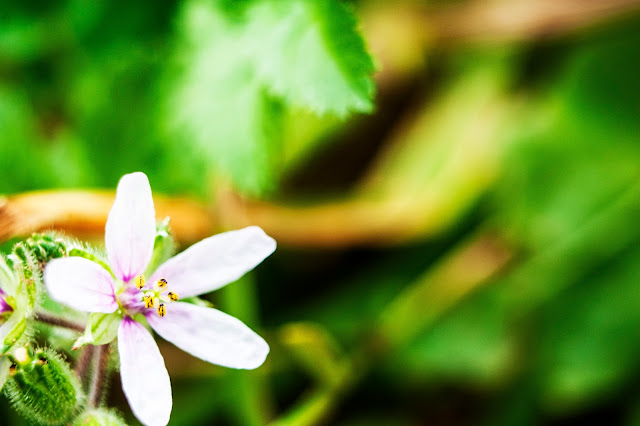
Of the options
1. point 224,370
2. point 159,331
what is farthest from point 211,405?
point 159,331

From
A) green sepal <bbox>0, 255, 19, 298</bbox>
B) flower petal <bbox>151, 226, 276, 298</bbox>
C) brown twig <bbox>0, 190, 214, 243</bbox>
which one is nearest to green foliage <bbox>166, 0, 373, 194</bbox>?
brown twig <bbox>0, 190, 214, 243</bbox>

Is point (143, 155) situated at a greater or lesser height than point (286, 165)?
lesser

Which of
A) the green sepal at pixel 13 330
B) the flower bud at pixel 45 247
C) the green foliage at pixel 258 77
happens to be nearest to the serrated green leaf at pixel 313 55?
the green foliage at pixel 258 77

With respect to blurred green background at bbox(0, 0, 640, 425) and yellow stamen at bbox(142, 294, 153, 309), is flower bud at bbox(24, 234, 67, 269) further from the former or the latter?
blurred green background at bbox(0, 0, 640, 425)

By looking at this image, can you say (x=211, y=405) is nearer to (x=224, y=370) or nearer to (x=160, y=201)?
(x=224, y=370)

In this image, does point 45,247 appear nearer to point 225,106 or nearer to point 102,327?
point 102,327

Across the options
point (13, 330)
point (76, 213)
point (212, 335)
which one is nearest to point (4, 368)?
point (13, 330)
